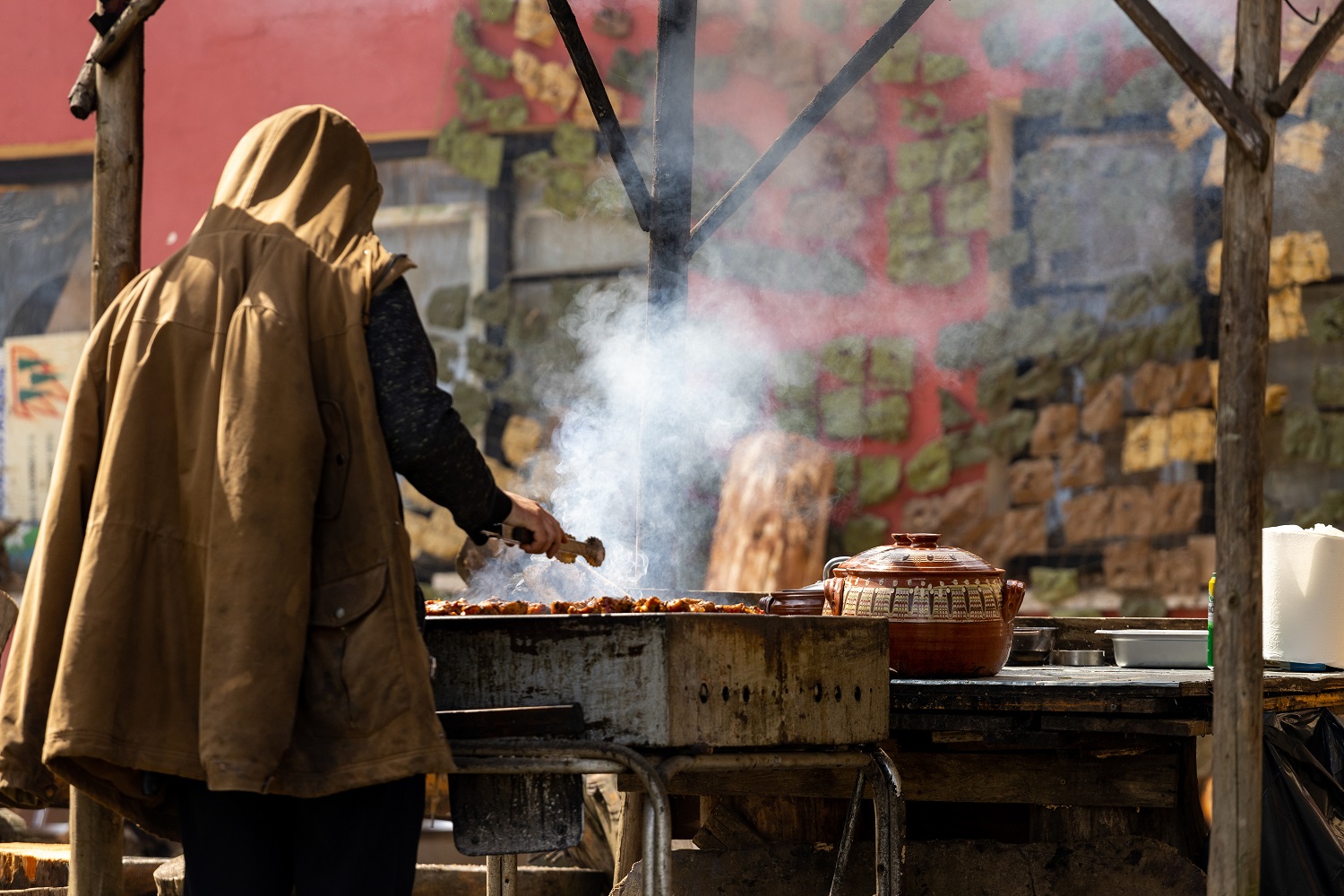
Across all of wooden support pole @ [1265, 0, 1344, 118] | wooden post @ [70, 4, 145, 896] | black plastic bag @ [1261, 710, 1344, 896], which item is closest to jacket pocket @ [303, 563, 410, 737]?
wooden post @ [70, 4, 145, 896]

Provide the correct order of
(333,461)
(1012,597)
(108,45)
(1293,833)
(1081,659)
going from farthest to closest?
1. (1081,659)
2. (1012,597)
3. (1293,833)
4. (108,45)
5. (333,461)

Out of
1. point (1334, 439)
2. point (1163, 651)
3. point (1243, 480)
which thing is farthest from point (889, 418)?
point (1243, 480)

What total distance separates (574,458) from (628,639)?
3.97m

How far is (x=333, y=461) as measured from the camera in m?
2.50

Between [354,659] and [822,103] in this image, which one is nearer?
[354,659]

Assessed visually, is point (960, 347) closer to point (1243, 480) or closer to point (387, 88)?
point (387, 88)

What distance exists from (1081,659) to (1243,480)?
150 centimetres

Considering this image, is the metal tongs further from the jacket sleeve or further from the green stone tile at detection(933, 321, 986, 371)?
the green stone tile at detection(933, 321, 986, 371)

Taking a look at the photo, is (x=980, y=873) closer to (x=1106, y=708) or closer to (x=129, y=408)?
(x=1106, y=708)

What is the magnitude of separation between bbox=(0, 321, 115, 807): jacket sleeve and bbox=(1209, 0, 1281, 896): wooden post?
2.29m

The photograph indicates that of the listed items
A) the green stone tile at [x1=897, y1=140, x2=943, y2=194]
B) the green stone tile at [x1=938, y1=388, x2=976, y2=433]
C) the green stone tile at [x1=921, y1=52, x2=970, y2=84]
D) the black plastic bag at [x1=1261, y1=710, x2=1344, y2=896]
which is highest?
the green stone tile at [x1=921, y1=52, x2=970, y2=84]

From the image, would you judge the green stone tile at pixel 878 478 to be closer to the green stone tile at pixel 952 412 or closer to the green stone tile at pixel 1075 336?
the green stone tile at pixel 952 412

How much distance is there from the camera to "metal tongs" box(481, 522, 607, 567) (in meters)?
2.87

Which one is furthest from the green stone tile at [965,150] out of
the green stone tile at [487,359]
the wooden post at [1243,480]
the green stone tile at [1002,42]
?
the wooden post at [1243,480]
